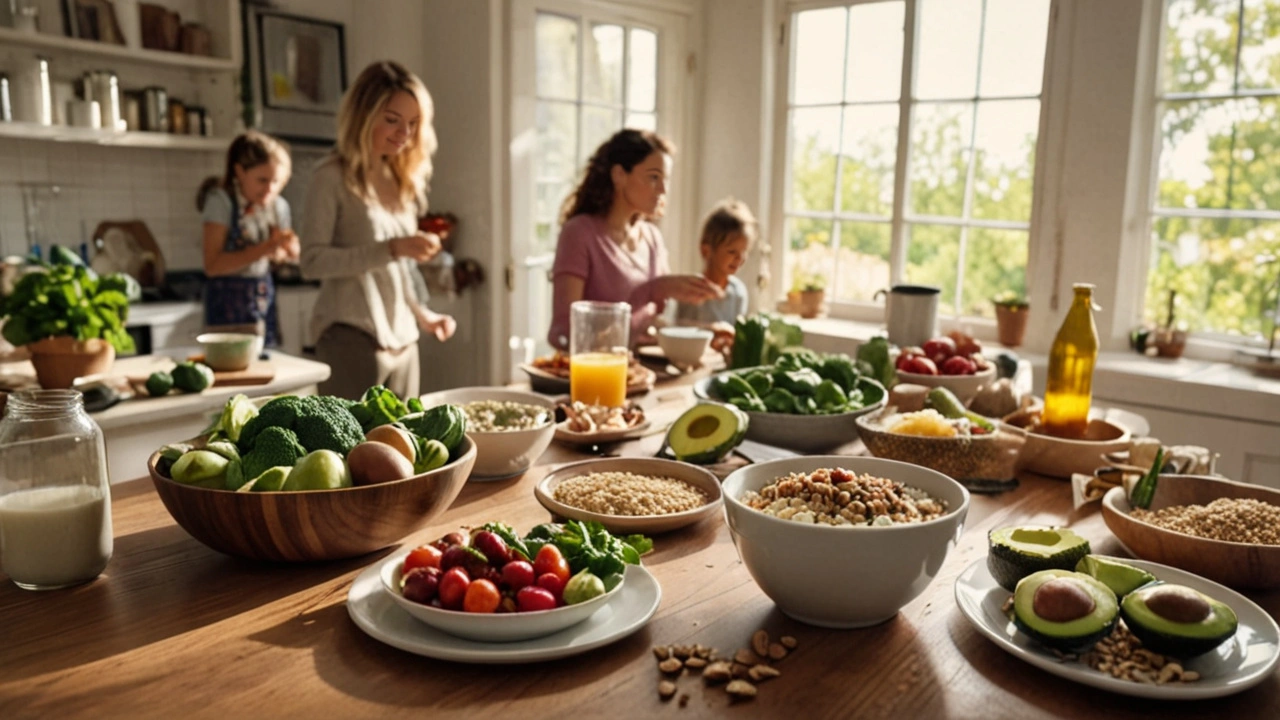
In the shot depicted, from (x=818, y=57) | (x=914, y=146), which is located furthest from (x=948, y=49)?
(x=818, y=57)

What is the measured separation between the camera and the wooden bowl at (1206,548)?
1073mm

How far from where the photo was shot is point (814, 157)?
177 inches

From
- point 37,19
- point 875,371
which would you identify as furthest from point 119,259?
point 875,371

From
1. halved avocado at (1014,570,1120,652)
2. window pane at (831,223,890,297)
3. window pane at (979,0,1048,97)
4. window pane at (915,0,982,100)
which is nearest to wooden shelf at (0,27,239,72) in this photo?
window pane at (831,223,890,297)

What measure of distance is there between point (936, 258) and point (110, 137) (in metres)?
3.44

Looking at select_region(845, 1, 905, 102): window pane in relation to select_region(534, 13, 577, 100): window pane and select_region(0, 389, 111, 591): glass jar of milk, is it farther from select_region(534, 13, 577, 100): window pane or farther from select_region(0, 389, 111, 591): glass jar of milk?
select_region(0, 389, 111, 591): glass jar of milk

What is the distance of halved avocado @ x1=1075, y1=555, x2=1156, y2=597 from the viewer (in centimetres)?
98

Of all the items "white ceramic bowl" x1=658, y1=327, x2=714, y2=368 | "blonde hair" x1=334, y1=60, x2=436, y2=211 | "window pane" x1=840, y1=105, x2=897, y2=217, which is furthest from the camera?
"window pane" x1=840, y1=105, x2=897, y2=217

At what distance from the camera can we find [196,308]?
12.5 feet

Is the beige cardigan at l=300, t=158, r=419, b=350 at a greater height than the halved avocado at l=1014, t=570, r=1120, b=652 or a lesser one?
greater

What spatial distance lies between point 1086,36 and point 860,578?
318 cm

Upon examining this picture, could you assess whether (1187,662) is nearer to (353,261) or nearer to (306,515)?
(306,515)

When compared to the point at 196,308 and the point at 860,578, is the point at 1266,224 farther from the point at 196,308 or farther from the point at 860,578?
the point at 196,308

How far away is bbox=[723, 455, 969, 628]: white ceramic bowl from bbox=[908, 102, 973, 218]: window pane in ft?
10.7
